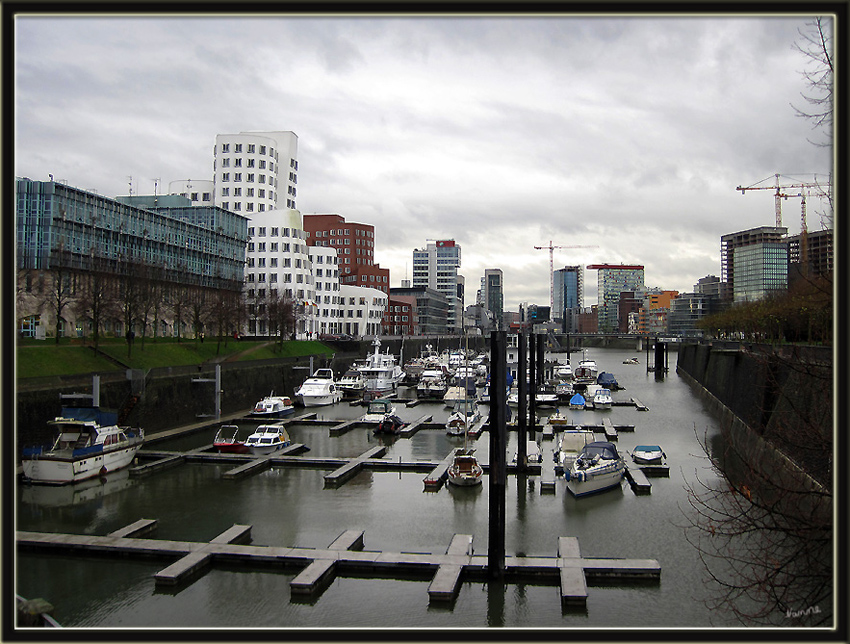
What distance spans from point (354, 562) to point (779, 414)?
19.5 meters

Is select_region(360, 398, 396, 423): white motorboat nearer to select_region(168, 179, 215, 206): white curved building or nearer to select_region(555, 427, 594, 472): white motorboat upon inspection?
select_region(555, 427, 594, 472): white motorboat

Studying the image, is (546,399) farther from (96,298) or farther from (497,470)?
→ (497,470)

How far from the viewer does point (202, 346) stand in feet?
209

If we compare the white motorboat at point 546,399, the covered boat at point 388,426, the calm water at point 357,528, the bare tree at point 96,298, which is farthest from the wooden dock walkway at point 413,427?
the bare tree at point 96,298

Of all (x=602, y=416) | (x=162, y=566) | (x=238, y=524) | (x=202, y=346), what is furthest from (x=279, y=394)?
(x=162, y=566)

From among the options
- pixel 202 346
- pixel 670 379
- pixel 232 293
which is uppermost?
pixel 232 293

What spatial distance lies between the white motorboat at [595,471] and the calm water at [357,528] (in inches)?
19.2

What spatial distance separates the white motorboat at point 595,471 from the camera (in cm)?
2880

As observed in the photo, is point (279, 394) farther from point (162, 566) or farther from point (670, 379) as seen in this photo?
point (670, 379)

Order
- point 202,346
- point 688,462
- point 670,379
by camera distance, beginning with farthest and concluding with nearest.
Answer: point 670,379 → point 202,346 → point 688,462

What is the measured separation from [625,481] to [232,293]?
61.5m

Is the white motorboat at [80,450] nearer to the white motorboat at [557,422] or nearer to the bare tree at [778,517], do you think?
the bare tree at [778,517]

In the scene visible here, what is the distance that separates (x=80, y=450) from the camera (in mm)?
31344

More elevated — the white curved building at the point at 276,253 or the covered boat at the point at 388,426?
the white curved building at the point at 276,253
